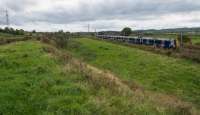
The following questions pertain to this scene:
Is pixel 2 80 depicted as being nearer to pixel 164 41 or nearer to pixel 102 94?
pixel 102 94

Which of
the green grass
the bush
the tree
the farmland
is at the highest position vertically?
the tree

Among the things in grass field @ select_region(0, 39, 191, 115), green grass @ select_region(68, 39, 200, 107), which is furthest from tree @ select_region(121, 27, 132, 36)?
grass field @ select_region(0, 39, 191, 115)

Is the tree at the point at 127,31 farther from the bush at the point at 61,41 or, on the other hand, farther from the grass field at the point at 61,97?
the grass field at the point at 61,97

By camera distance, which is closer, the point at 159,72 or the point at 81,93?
the point at 81,93

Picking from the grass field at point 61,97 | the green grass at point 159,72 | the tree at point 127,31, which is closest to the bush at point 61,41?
the green grass at point 159,72

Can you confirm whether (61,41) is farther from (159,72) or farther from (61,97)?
(61,97)

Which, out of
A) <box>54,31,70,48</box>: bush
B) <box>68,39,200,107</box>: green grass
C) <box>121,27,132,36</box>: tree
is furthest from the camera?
<box>121,27,132,36</box>: tree

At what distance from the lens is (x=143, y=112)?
10.5 metres

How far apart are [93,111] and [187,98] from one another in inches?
397

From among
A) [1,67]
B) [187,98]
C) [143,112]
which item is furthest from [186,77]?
[143,112]

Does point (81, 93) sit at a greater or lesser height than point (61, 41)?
lesser

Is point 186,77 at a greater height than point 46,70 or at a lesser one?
lesser

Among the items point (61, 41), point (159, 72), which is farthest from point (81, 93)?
point (61, 41)

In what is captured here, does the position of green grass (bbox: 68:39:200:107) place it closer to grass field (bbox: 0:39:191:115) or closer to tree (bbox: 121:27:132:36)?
grass field (bbox: 0:39:191:115)
